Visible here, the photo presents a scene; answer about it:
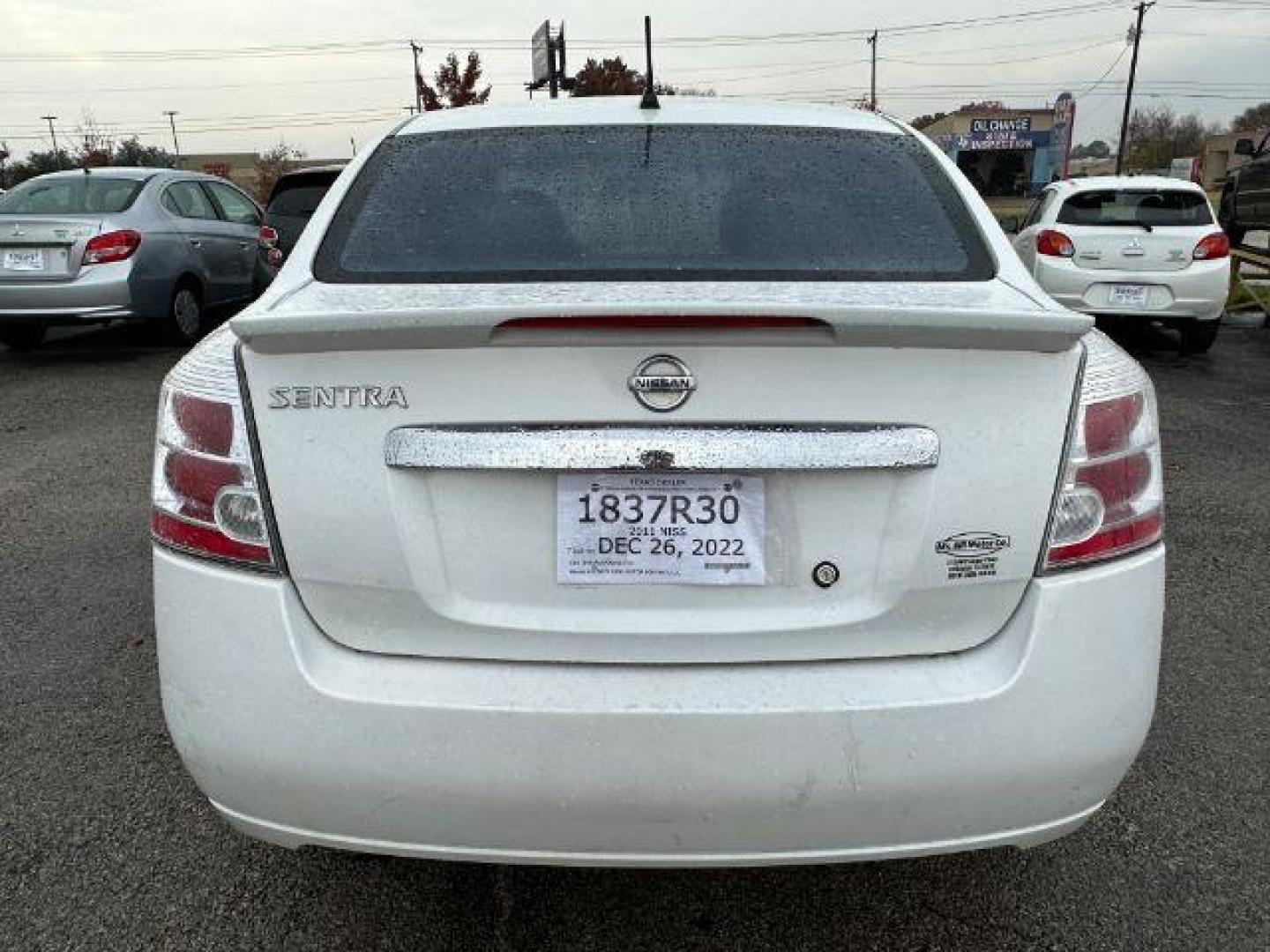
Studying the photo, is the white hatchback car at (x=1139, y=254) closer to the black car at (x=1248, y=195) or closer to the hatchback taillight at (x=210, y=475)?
the black car at (x=1248, y=195)

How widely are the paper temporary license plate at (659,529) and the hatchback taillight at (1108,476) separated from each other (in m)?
0.50

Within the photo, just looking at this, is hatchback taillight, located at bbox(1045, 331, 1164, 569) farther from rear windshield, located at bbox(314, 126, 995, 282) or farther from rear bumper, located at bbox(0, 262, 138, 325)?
rear bumper, located at bbox(0, 262, 138, 325)

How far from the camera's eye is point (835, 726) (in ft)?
5.23

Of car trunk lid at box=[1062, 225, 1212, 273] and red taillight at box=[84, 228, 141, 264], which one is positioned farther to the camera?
car trunk lid at box=[1062, 225, 1212, 273]

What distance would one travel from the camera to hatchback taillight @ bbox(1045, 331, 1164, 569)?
167 cm

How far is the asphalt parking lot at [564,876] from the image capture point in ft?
6.71

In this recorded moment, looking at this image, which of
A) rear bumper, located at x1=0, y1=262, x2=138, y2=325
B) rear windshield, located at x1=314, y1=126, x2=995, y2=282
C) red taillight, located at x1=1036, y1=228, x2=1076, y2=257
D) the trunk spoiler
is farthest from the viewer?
red taillight, located at x1=1036, y1=228, x2=1076, y2=257

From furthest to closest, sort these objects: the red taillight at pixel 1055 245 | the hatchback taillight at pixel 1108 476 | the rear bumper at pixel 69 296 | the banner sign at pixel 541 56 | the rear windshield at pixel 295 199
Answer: the banner sign at pixel 541 56
the rear windshield at pixel 295 199
the red taillight at pixel 1055 245
the rear bumper at pixel 69 296
the hatchback taillight at pixel 1108 476

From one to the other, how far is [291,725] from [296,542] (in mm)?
286

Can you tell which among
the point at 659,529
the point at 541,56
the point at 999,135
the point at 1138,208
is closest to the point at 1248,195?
the point at 1138,208

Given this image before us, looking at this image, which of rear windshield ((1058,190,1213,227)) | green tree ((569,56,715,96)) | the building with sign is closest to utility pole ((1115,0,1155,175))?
the building with sign

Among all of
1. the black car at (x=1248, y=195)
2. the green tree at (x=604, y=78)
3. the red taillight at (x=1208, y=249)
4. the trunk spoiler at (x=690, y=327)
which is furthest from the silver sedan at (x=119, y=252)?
the green tree at (x=604, y=78)

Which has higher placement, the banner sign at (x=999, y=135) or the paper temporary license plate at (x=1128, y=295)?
the paper temporary license plate at (x=1128, y=295)

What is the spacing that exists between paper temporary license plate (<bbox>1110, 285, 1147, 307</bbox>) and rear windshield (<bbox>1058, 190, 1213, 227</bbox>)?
1.89 feet
